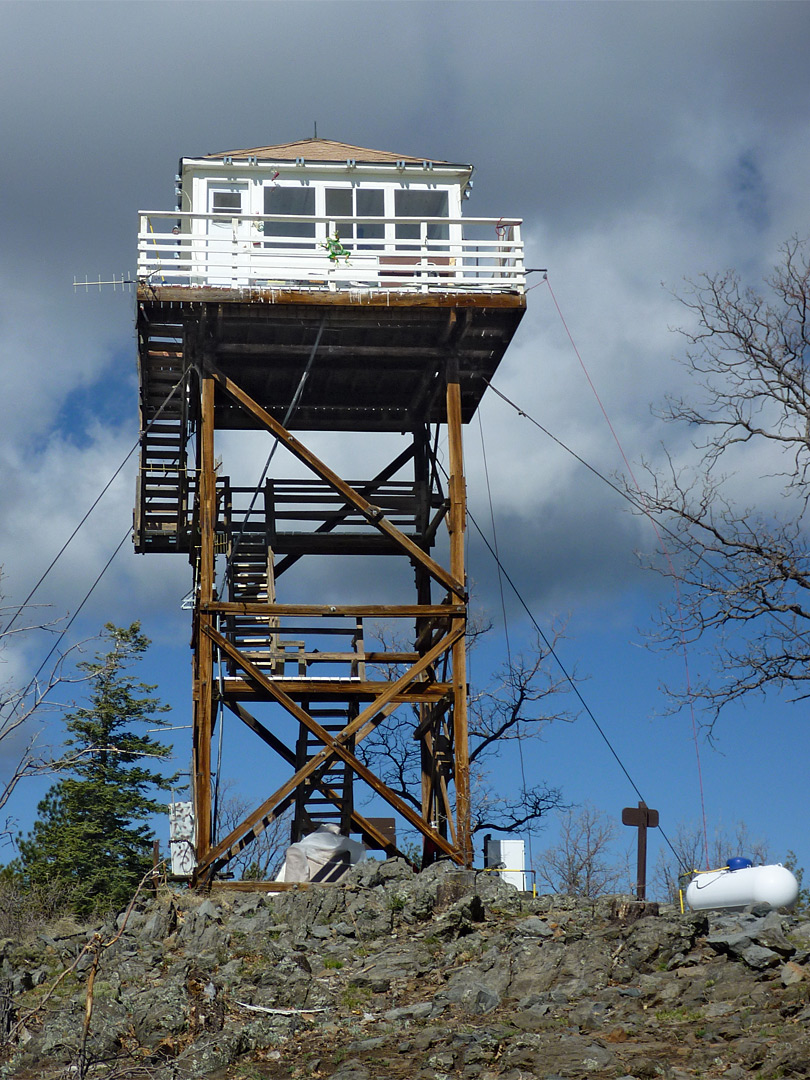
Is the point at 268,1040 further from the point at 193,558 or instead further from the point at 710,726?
the point at 193,558

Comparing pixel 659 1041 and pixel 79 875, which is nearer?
pixel 659 1041

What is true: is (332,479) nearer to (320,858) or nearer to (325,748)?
(325,748)

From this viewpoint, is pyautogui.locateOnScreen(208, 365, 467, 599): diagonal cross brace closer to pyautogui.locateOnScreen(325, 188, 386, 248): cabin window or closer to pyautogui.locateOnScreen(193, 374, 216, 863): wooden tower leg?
pyautogui.locateOnScreen(193, 374, 216, 863): wooden tower leg

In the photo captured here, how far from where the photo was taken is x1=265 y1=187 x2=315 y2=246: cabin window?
26.5 metres

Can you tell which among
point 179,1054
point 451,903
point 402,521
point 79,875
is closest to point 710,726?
point 451,903

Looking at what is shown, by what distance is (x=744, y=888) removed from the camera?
1902cm

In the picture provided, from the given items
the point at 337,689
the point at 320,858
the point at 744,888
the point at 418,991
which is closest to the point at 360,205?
the point at 337,689

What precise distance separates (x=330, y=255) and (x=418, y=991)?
13.3 m

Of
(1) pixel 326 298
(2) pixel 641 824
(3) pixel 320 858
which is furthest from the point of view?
(1) pixel 326 298

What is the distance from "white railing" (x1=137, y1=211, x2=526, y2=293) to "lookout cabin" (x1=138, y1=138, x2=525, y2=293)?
26 mm

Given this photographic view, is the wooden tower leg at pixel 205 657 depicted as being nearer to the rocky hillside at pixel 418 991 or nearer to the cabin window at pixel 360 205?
the rocky hillside at pixel 418 991

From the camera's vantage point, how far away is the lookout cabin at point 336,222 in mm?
24469

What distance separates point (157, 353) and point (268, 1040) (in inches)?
543

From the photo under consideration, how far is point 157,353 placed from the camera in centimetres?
2519
